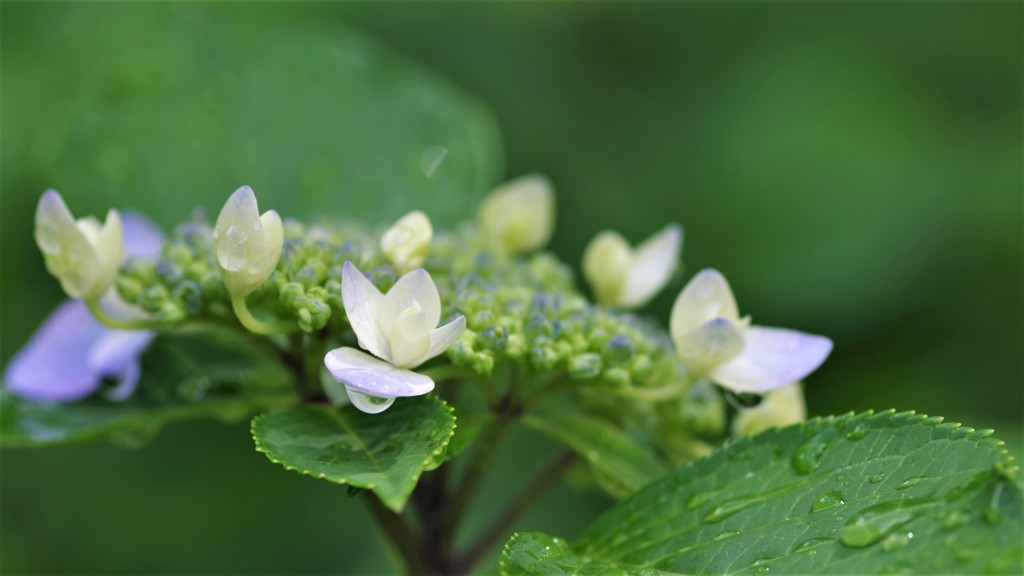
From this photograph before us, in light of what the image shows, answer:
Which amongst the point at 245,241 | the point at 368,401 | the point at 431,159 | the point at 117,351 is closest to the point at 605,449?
the point at 368,401

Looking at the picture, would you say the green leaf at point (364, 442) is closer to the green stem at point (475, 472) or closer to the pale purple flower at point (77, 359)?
the green stem at point (475, 472)

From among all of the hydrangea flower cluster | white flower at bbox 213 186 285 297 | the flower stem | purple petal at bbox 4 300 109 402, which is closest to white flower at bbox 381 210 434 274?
the hydrangea flower cluster

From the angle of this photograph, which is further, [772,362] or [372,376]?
[772,362]

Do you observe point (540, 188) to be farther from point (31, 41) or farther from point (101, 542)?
point (31, 41)

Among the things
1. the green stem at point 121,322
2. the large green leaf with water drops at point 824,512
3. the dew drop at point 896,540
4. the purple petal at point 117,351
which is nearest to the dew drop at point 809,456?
the large green leaf with water drops at point 824,512

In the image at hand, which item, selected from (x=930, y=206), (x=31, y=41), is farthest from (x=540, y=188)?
(x=31, y=41)

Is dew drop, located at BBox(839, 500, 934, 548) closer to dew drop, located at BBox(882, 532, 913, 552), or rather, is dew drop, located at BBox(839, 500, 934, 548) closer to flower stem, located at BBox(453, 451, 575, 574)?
dew drop, located at BBox(882, 532, 913, 552)

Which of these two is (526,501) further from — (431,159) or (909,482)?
(431,159)
